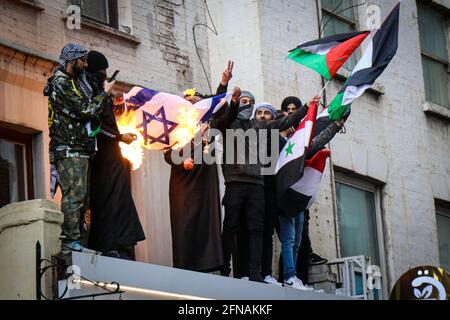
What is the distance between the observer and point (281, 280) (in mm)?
15828

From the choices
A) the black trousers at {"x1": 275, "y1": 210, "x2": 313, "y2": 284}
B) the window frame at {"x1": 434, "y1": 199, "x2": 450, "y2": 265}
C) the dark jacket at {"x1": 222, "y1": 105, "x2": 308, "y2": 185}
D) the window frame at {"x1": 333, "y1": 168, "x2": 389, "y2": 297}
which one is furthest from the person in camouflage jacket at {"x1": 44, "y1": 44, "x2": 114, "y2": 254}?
the window frame at {"x1": 434, "y1": 199, "x2": 450, "y2": 265}

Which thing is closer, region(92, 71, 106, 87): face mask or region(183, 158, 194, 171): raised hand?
region(92, 71, 106, 87): face mask

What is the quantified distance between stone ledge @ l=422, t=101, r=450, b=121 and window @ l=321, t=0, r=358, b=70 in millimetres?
1498

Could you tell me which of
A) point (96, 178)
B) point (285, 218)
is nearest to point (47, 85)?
point (96, 178)

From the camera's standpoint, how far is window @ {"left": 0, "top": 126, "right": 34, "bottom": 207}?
13.9 m

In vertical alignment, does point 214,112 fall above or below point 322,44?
below

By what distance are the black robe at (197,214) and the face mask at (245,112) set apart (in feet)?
0.98

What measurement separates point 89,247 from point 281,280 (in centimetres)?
324

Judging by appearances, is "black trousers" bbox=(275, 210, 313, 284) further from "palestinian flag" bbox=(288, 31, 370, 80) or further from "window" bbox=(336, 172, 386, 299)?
"window" bbox=(336, 172, 386, 299)

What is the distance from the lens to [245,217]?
14656 millimetres

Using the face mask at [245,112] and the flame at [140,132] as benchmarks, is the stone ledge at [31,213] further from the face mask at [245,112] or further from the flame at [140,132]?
the face mask at [245,112]

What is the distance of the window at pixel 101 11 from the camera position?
15.3m

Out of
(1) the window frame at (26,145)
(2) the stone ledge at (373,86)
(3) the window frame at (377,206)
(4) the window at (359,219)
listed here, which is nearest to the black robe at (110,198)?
(1) the window frame at (26,145)
